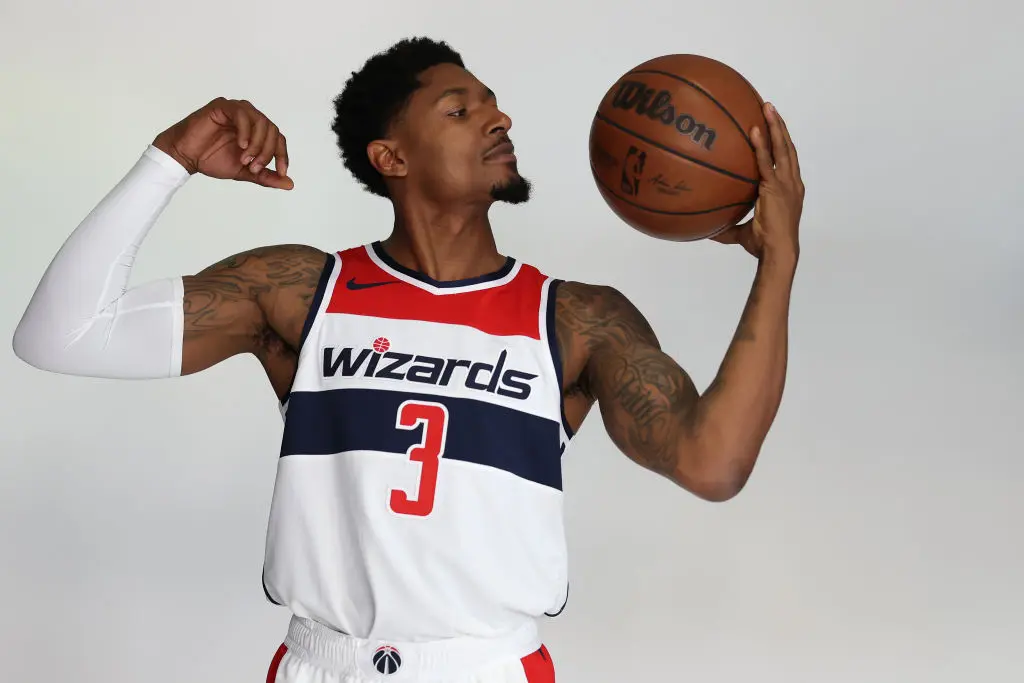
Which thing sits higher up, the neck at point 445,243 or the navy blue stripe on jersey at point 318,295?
the neck at point 445,243

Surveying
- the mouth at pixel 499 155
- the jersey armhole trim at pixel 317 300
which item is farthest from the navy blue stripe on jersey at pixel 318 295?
the mouth at pixel 499 155

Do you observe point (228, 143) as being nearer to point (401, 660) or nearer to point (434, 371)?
point (434, 371)

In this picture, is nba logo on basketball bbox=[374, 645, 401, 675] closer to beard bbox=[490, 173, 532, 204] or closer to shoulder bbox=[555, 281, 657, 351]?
shoulder bbox=[555, 281, 657, 351]

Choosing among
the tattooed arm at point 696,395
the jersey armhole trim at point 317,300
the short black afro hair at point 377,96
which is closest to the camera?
the tattooed arm at point 696,395

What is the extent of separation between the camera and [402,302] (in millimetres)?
2330

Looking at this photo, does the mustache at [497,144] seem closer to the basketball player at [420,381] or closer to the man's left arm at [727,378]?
the basketball player at [420,381]

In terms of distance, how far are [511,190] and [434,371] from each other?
0.39 m

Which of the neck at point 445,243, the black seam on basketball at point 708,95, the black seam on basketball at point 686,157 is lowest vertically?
the neck at point 445,243

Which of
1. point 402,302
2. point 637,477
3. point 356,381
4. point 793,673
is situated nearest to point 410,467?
point 356,381

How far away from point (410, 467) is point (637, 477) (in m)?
1.88

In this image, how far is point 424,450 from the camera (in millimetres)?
2180

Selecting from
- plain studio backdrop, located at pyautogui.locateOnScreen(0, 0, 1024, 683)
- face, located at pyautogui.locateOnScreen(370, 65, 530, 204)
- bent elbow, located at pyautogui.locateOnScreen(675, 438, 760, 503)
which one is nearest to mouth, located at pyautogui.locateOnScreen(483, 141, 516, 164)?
face, located at pyautogui.locateOnScreen(370, 65, 530, 204)

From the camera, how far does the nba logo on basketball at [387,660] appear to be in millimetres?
2158

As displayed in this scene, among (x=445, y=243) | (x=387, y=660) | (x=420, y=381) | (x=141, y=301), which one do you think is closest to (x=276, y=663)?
(x=387, y=660)
